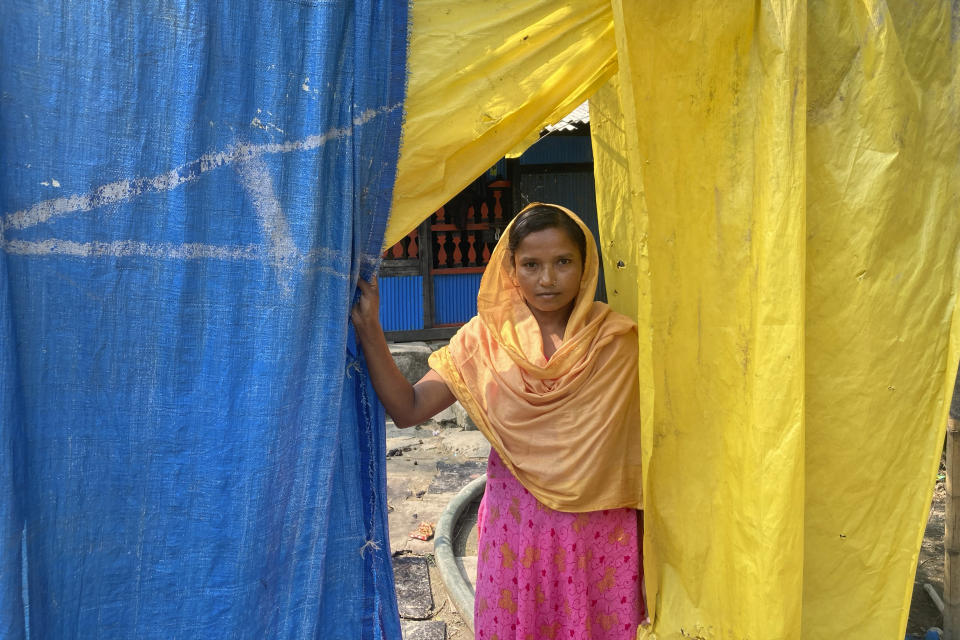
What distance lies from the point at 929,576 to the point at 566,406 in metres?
3.35

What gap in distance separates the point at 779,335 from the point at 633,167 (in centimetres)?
54

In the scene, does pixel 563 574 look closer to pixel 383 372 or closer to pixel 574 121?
pixel 383 372

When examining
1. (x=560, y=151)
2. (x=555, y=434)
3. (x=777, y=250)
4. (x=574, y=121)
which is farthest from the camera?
(x=560, y=151)

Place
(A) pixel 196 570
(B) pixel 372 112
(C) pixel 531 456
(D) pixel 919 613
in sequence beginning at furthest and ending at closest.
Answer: (D) pixel 919 613
(C) pixel 531 456
(B) pixel 372 112
(A) pixel 196 570

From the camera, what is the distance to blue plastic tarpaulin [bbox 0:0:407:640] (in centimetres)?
144

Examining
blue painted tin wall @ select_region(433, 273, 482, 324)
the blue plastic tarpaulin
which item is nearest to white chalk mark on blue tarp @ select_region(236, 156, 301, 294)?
the blue plastic tarpaulin

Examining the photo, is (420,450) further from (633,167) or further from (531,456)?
(633,167)

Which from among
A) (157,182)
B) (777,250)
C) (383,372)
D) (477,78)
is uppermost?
(477,78)

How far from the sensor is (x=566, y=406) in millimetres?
2359

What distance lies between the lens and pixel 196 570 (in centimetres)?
158

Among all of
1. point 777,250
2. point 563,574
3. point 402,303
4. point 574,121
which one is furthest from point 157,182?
point 402,303

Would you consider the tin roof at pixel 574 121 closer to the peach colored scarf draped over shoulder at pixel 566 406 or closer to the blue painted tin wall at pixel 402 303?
the blue painted tin wall at pixel 402 303

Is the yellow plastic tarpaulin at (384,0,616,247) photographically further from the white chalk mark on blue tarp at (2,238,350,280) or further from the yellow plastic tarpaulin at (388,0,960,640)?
the white chalk mark on blue tarp at (2,238,350,280)

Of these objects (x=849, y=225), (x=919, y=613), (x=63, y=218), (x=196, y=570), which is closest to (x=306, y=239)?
(x=63, y=218)
